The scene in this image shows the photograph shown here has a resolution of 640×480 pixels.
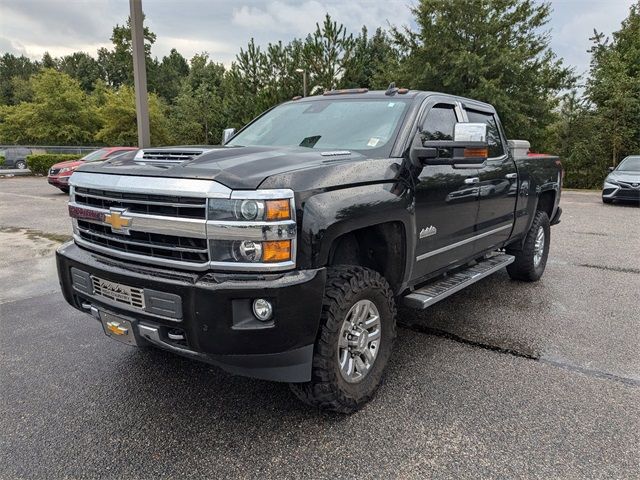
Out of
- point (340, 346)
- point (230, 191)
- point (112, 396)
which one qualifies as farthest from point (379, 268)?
point (112, 396)

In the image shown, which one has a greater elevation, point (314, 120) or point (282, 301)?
point (314, 120)

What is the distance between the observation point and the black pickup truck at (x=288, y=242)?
7.64ft

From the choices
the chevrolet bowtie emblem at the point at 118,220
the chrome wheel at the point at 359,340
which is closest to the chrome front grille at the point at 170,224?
the chevrolet bowtie emblem at the point at 118,220

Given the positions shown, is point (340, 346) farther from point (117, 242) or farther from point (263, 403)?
point (117, 242)

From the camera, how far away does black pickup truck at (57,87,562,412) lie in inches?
91.7

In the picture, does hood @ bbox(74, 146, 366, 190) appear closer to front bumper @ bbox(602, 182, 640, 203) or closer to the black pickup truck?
the black pickup truck

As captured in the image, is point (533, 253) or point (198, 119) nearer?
point (533, 253)

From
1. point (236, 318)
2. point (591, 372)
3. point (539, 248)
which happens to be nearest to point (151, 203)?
point (236, 318)

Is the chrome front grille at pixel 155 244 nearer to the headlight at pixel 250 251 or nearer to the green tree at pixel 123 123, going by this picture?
the headlight at pixel 250 251

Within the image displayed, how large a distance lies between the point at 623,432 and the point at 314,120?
2922 mm

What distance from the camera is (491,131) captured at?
4.79 meters

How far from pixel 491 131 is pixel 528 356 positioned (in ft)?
7.47

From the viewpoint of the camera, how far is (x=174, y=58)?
247 ft

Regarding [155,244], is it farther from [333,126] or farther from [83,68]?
[83,68]
